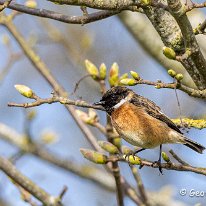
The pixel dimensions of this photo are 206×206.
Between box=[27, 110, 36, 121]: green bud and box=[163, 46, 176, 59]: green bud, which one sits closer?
box=[163, 46, 176, 59]: green bud

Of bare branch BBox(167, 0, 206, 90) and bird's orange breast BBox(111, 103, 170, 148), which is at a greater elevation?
bare branch BBox(167, 0, 206, 90)

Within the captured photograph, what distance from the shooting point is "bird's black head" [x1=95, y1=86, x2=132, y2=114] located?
400cm

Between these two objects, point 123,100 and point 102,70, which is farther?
point 123,100

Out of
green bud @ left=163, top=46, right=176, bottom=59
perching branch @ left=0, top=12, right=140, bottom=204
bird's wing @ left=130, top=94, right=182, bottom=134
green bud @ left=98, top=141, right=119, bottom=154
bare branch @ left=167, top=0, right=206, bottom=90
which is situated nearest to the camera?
bare branch @ left=167, top=0, right=206, bottom=90

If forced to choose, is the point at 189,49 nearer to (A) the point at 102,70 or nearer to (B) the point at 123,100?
(A) the point at 102,70

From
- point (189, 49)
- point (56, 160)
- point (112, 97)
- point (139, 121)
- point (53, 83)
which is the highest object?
point (53, 83)

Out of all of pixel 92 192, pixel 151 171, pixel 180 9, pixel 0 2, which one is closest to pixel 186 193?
pixel 180 9

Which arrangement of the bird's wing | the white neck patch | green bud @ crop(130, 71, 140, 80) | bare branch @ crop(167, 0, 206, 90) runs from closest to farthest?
1. bare branch @ crop(167, 0, 206, 90)
2. green bud @ crop(130, 71, 140, 80)
3. the bird's wing
4. the white neck patch

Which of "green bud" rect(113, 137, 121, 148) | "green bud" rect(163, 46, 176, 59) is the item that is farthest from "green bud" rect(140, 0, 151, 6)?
"green bud" rect(113, 137, 121, 148)

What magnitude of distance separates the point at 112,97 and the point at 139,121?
27 cm

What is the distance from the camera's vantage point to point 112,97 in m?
4.03

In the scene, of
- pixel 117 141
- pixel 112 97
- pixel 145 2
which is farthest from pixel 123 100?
pixel 145 2

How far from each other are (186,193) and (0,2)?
1828 millimetres

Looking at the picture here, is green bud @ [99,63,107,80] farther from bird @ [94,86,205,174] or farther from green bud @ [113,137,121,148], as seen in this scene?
green bud @ [113,137,121,148]
